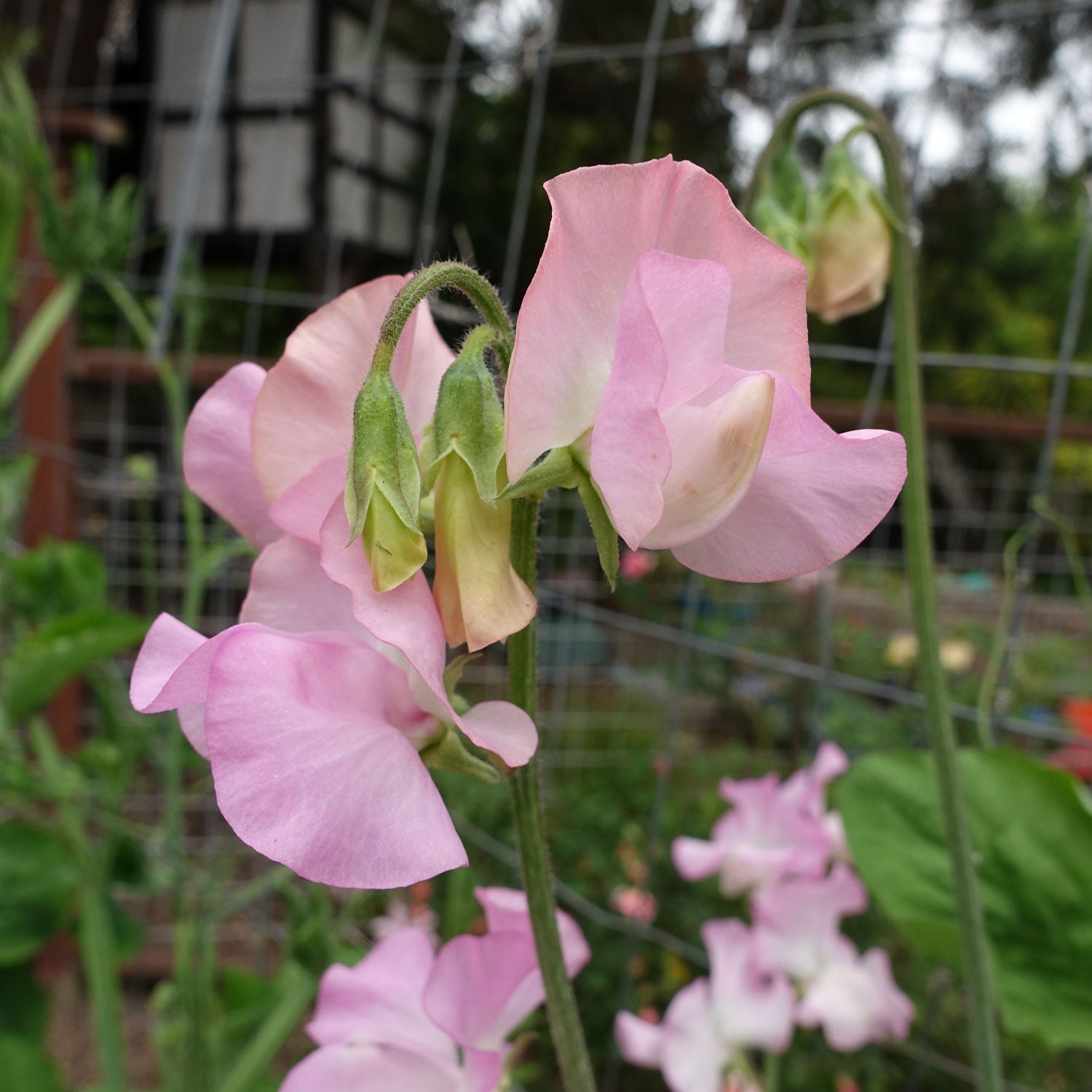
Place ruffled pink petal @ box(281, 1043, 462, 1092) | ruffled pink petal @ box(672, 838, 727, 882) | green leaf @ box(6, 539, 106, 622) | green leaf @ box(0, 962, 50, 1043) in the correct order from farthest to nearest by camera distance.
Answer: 1. green leaf @ box(0, 962, 50, 1043)
2. green leaf @ box(6, 539, 106, 622)
3. ruffled pink petal @ box(672, 838, 727, 882)
4. ruffled pink petal @ box(281, 1043, 462, 1092)

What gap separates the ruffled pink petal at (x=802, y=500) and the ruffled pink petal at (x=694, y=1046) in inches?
19.3

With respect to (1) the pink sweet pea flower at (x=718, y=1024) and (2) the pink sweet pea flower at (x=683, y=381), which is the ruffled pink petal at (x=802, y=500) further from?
(1) the pink sweet pea flower at (x=718, y=1024)

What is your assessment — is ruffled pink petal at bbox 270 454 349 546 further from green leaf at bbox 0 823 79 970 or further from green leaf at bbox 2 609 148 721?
green leaf at bbox 0 823 79 970

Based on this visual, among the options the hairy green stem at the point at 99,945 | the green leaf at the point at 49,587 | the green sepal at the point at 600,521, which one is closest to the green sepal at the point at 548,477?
the green sepal at the point at 600,521

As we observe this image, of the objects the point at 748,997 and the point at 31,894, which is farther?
the point at 31,894

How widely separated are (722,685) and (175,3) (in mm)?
3571

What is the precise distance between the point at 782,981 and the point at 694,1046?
0.07 metres

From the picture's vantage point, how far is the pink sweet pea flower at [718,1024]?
2.08 ft

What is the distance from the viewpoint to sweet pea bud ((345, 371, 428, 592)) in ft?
0.70

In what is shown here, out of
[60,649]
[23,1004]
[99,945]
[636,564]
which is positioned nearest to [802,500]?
[60,649]

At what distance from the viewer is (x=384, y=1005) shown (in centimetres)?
34

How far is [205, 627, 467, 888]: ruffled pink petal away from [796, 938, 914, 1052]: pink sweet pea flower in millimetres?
543

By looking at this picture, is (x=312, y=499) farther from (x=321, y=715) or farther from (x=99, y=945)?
(x=99, y=945)

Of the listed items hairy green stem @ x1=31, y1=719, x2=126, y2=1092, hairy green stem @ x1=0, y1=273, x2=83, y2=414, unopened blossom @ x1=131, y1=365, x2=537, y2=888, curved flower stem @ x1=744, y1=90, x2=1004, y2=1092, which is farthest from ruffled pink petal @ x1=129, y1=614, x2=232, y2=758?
hairy green stem @ x1=0, y1=273, x2=83, y2=414
